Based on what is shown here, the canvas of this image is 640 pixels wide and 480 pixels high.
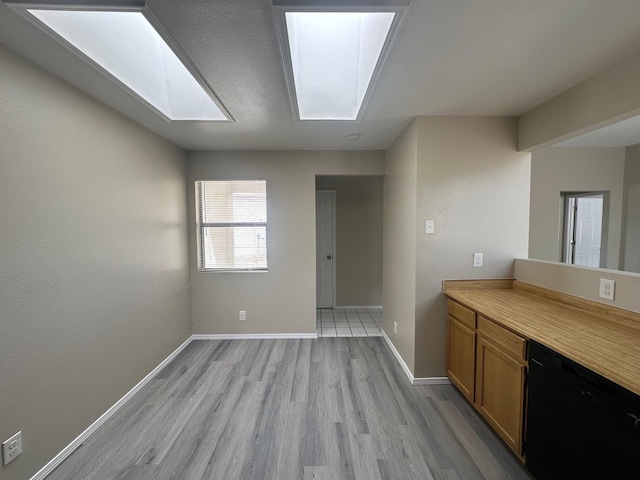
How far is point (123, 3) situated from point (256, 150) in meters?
2.12

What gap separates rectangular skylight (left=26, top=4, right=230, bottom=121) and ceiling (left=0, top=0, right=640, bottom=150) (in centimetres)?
10

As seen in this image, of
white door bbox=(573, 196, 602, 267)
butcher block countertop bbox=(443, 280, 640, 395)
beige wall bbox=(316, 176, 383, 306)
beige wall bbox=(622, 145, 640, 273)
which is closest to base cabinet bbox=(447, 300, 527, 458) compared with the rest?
butcher block countertop bbox=(443, 280, 640, 395)

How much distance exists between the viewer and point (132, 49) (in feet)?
5.09

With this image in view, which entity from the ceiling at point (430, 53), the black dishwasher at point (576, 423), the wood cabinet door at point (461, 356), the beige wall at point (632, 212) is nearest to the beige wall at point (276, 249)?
the ceiling at point (430, 53)

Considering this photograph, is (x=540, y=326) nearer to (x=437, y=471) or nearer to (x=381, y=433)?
(x=437, y=471)

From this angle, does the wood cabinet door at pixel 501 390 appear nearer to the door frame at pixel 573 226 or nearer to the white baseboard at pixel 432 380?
the white baseboard at pixel 432 380

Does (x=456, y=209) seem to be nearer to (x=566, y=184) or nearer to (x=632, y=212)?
(x=566, y=184)

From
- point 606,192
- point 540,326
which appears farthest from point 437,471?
point 606,192

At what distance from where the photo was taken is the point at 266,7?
3.64 feet

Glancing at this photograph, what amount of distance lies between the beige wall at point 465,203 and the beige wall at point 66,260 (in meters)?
2.53

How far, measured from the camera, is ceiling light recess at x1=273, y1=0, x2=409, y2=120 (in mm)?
1091

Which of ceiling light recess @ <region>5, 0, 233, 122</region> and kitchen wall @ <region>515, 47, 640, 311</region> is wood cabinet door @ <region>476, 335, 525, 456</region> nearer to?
kitchen wall @ <region>515, 47, 640, 311</region>

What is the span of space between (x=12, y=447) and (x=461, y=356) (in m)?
2.88

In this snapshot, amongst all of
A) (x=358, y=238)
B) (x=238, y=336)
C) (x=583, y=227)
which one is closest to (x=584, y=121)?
(x=583, y=227)
